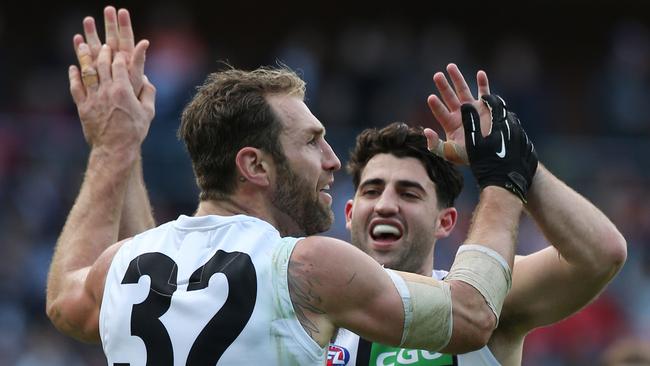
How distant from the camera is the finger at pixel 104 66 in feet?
17.3

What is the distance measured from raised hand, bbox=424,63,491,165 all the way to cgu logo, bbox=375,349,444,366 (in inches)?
33.6

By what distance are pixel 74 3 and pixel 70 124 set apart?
4813 millimetres

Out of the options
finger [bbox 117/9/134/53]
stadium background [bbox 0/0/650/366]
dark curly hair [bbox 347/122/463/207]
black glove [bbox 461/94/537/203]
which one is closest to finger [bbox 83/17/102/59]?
finger [bbox 117/9/134/53]

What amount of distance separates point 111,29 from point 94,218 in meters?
0.94

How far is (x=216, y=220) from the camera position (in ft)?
13.9

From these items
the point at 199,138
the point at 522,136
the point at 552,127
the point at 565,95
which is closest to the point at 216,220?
the point at 199,138

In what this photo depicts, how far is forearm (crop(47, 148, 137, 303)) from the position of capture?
4.85 metres

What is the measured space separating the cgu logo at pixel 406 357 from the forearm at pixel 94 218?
1259mm

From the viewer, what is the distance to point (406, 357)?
4969 millimetres

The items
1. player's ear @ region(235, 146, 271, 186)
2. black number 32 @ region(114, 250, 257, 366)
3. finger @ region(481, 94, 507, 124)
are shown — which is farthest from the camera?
finger @ region(481, 94, 507, 124)

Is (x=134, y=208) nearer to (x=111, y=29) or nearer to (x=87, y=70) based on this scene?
(x=87, y=70)

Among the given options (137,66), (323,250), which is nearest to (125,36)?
(137,66)

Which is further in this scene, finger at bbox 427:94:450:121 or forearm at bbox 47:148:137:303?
forearm at bbox 47:148:137:303

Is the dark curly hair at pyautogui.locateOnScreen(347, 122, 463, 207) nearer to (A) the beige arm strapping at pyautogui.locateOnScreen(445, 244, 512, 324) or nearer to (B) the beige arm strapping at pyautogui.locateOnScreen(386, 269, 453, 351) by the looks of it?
(A) the beige arm strapping at pyautogui.locateOnScreen(445, 244, 512, 324)
